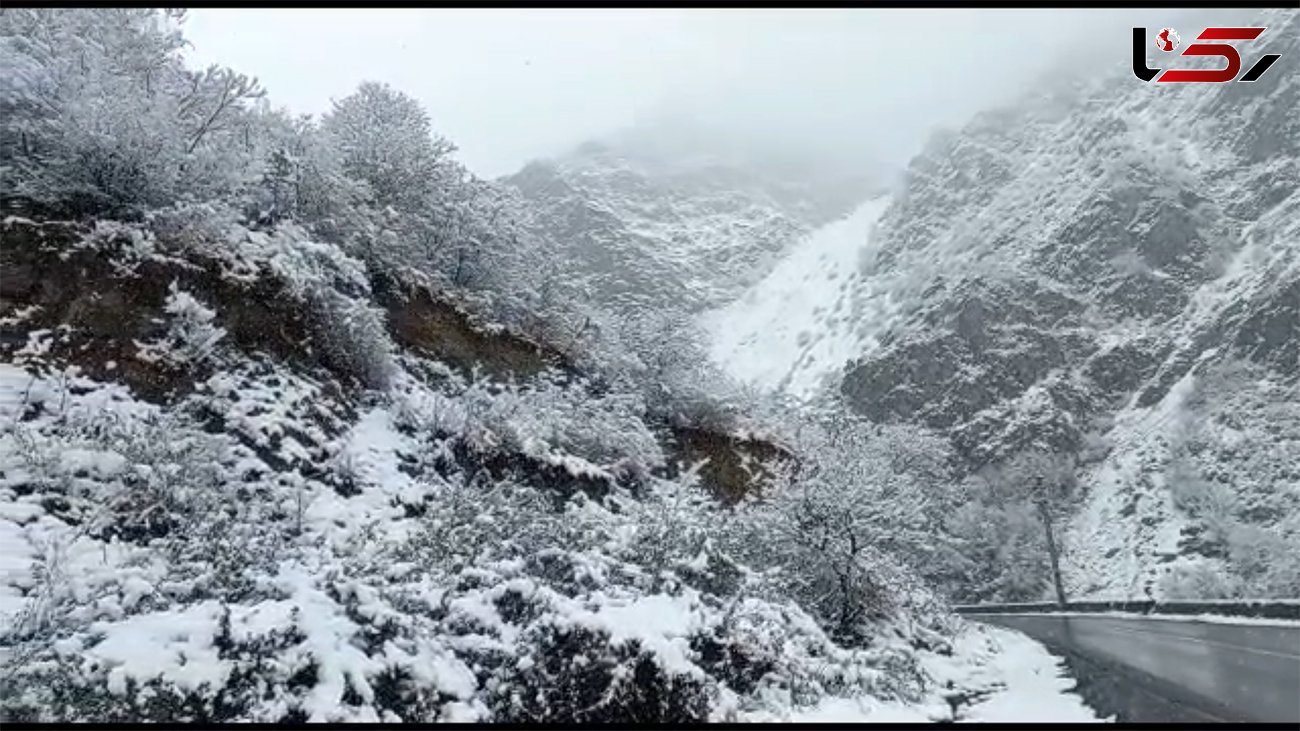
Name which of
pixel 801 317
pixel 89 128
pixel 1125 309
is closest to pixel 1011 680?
pixel 89 128

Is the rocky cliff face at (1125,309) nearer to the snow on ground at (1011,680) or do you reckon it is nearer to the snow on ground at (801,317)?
the snow on ground at (801,317)

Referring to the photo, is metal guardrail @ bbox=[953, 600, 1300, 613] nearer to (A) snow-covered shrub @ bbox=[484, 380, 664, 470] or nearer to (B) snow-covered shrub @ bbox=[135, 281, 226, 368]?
(A) snow-covered shrub @ bbox=[484, 380, 664, 470]

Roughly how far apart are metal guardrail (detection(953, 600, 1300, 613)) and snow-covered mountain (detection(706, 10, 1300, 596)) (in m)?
17.4

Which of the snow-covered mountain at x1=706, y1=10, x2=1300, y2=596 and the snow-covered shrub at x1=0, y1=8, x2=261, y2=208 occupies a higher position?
the snow-covered mountain at x1=706, y1=10, x2=1300, y2=596

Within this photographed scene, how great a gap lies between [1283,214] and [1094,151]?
35.3 metres

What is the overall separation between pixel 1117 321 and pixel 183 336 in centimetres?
10242

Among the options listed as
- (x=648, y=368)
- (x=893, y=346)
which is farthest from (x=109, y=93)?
(x=893, y=346)

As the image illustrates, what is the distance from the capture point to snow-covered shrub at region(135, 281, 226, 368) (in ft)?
41.3

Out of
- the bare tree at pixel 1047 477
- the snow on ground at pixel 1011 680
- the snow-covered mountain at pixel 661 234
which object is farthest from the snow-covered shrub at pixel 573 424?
the snow-covered mountain at pixel 661 234

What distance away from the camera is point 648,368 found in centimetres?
2312

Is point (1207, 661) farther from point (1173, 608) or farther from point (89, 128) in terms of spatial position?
point (89, 128)

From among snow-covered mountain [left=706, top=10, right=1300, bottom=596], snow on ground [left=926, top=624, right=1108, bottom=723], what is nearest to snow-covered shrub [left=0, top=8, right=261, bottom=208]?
snow on ground [left=926, top=624, right=1108, bottom=723]

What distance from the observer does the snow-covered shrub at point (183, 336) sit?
12.6m

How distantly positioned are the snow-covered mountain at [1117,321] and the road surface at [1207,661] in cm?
3956
